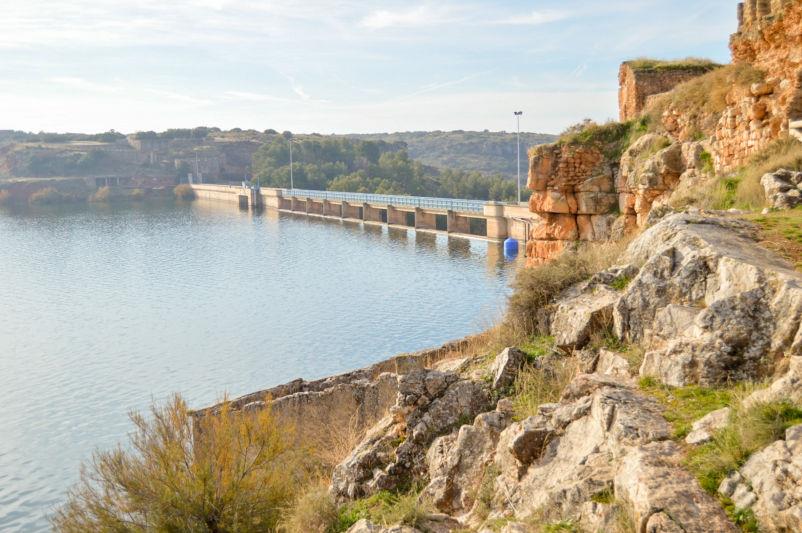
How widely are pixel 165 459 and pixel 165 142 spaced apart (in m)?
124

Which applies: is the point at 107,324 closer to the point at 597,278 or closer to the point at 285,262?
the point at 285,262

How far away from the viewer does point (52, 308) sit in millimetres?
29844

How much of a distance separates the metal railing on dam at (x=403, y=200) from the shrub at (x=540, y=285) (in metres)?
37.8

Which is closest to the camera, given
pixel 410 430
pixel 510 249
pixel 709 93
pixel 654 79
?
pixel 410 430

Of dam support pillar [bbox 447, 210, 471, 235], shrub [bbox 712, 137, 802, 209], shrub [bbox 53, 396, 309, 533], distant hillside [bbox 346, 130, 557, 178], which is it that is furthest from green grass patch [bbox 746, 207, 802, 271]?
distant hillside [bbox 346, 130, 557, 178]

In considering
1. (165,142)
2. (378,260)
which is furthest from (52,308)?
(165,142)

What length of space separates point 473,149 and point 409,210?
109m

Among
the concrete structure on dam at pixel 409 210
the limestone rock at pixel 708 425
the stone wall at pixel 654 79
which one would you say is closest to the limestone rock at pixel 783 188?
the limestone rock at pixel 708 425

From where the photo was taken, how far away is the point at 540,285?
27.0 ft

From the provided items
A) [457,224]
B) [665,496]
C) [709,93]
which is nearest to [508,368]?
[665,496]

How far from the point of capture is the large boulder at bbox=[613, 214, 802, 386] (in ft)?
16.6

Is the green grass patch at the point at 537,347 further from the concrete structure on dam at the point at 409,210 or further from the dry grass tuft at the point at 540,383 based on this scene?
the concrete structure on dam at the point at 409,210

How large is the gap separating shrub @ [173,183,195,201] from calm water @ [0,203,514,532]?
48080 millimetres

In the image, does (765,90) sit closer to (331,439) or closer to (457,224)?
(331,439)
